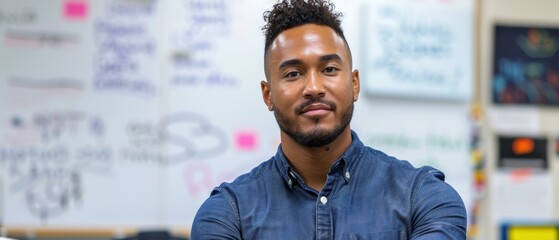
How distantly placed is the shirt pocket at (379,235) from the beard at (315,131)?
204 mm

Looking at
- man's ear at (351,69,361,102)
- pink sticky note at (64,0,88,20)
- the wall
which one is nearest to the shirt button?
man's ear at (351,69,361,102)

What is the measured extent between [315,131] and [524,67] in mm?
2937

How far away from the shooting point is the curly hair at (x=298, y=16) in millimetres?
1978

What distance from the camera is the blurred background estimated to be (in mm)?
4070

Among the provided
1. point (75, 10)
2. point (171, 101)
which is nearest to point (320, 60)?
point (171, 101)

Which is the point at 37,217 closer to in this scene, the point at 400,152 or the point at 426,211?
the point at 400,152

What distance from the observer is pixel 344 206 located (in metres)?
Answer: 1.87

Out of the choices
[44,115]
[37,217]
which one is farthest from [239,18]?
[37,217]

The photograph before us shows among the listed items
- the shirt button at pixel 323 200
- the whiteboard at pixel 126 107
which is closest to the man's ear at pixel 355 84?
the shirt button at pixel 323 200

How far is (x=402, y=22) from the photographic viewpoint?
437cm

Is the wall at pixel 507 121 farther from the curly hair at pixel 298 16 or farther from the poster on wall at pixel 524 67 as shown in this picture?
the curly hair at pixel 298 16

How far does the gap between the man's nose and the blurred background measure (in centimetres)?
232

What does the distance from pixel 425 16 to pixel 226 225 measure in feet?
9.08

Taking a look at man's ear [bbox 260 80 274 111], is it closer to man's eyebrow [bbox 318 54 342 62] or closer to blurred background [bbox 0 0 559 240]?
man's eyebrow [bbox 318 54 342 62]
